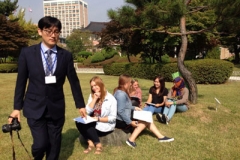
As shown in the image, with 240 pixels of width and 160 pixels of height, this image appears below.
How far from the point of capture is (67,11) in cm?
12525

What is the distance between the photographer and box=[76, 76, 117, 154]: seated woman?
3.54 metres

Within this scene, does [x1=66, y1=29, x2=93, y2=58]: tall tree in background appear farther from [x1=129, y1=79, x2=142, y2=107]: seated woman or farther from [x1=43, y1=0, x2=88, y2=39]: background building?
[x1=43, y1=0, x2=88, y2=39]: background building

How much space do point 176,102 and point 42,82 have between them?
302cm

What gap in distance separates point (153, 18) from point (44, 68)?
3.39m

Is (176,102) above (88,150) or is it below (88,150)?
above

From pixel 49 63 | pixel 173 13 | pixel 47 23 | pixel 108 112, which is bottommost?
pixel 108 112

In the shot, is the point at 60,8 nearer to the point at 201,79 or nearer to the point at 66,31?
the point at 66,31

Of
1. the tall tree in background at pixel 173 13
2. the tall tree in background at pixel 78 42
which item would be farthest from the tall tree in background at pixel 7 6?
the tall tree in background at pixel 173 13

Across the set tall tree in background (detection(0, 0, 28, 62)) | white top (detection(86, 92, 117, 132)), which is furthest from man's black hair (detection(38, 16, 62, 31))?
tall tree in background (detection(0, 0, 28, 62))

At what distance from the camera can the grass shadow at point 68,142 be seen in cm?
356

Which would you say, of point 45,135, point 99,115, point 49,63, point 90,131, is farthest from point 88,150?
point 49,63

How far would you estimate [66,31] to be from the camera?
127250 mm

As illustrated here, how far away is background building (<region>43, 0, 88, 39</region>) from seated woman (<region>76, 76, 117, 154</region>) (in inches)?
4813

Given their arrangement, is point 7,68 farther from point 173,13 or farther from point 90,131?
point 90,131
